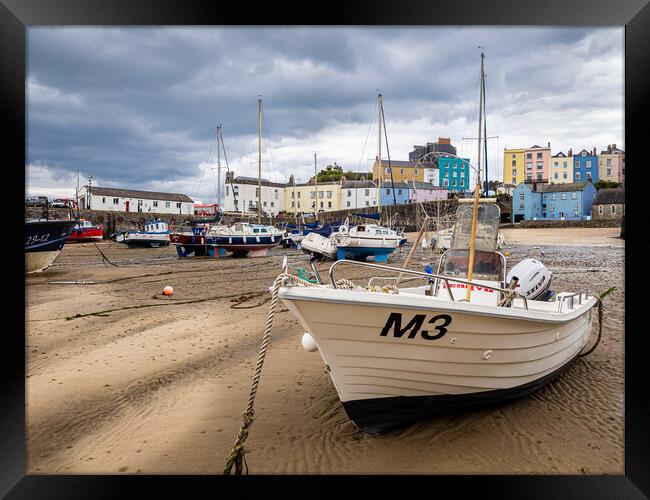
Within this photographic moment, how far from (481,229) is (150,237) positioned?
85.5 ft

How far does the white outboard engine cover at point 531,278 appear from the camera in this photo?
15.7 ft

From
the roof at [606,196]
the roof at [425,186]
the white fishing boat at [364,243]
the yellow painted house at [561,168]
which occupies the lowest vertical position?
the white fishing boat at [364,243]

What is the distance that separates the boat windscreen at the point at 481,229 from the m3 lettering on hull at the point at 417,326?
1861 millimetres

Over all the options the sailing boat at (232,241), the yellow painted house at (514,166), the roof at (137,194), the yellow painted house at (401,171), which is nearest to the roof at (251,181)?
the roof at (137,194)

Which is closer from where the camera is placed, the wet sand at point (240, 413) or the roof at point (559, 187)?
the wet sand at point (240, 413)

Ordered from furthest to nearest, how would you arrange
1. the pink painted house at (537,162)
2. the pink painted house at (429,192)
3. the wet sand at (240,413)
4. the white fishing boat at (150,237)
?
1. the pink painted house at (429,192)
2. the pink painted house at (537,162)
3. the white fishing boat at (150,237)
4. the wet sand at (240,413)

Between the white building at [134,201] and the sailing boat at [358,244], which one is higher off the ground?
the white building at [134,201]

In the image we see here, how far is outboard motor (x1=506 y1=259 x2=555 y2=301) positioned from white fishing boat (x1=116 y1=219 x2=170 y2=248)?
2588 centimetres

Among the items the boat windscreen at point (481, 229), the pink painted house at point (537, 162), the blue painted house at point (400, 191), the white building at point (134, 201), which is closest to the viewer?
the boat windscreen at point (481, 229)

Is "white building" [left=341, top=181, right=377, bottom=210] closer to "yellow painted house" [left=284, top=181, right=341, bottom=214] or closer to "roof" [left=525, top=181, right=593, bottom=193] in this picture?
"yellow painted house" [left=284, top=181, right=341, bottom=214]

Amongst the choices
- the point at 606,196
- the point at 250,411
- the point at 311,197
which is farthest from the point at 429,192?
the point at 250,411

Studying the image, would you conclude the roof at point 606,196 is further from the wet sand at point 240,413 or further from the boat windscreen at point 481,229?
the boat windscreen at point 481,229
